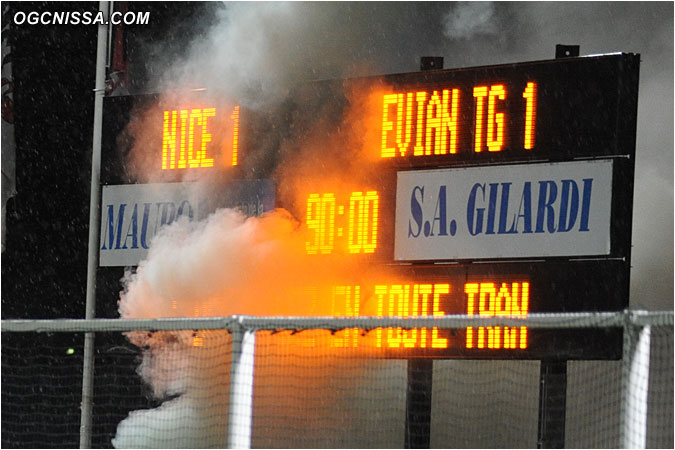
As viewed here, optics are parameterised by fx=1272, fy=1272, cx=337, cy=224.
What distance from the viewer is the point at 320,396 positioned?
811 centimetres

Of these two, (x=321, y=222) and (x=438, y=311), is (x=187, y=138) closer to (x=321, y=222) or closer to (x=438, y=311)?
(x=321, y=222)

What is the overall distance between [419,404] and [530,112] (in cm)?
197

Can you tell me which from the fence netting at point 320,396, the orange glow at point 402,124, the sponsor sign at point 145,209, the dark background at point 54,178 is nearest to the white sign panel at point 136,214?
the sponsor sign at point 145,209

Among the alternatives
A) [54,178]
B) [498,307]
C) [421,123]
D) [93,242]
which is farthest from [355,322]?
[54,178]

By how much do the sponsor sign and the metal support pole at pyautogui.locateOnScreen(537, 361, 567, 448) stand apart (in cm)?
223

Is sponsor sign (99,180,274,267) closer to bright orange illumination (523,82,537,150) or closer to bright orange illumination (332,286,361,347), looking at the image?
bright orange illumination (332,286,361,347)

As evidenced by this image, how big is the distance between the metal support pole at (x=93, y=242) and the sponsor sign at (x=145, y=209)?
1.48 feet

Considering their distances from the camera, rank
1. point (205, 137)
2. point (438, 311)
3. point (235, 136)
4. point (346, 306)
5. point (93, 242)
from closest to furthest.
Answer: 1. point (438, 311)
2. point (346, 306)
3. point (235, 136)
4. point (205, 137)
5. point (93, 242)

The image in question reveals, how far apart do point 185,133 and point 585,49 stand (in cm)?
320

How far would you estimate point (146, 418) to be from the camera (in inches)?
336

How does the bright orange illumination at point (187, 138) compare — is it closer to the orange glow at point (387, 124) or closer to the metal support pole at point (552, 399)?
the orange glow at point (387, 124)

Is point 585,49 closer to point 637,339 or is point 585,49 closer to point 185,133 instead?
point 185,133

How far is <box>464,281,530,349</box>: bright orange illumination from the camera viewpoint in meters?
→ 7.48

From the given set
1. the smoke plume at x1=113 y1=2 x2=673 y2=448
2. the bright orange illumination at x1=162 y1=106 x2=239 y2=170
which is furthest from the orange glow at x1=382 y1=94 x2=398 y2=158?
the bright orange illumination at x1=162 y1=106 x2=239 y2=170
